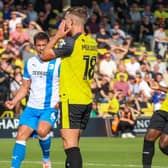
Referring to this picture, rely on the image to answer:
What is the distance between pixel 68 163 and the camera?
996 cm

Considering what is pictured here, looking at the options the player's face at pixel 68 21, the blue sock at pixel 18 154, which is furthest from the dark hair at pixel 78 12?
the blue sock at pixel 18 154

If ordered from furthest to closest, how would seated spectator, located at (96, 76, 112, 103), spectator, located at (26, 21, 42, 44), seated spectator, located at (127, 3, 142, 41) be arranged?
seated spectator, located at (127, 3, 142, 41), spectator, located at (26, 21, 42, 44), seated spectator, located at (96, 76, 112, 103)

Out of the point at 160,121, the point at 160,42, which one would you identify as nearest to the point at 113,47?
the point at 160,42

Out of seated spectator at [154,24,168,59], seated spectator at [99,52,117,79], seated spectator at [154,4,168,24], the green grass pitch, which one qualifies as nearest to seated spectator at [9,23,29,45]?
seated spectator at [99,52,117,79]

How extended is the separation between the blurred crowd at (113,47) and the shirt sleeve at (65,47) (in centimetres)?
1220

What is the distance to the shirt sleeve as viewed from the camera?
976 cm

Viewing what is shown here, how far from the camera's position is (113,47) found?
2877cm

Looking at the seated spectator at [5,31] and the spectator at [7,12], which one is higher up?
the spectator at [7,12]

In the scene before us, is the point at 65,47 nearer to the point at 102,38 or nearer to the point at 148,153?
→ the point at 148,153

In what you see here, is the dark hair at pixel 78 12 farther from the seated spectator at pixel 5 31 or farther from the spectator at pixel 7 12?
the spectator at pixel 7 12

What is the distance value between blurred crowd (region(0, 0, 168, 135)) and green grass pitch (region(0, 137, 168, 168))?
2082 millimetres

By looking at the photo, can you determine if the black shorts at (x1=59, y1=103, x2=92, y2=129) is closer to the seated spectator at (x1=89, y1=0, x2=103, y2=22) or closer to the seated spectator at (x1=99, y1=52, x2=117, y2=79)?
the seated spectator at (x1=99, y1=52, x2=117, y2=79)

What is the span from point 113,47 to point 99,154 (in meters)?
11.4

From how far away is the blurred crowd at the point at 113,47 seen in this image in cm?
2520
